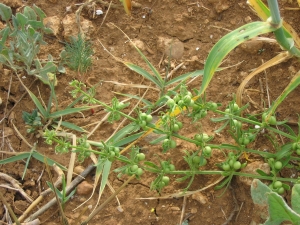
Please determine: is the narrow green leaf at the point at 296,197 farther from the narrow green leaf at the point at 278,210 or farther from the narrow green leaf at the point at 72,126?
the narrow green leaf at the point at 72,126

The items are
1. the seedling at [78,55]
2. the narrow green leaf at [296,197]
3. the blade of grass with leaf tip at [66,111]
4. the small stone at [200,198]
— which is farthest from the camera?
the seedling at [78,55]

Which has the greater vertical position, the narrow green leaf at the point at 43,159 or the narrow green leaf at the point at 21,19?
the narrow green leaf at the point at 21,19

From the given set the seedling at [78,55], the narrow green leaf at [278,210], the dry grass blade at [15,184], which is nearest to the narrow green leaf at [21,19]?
the seedling at [78,55]

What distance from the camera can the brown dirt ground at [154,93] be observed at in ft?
7.09

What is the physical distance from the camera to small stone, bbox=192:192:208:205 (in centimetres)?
214

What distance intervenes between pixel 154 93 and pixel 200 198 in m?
0.62

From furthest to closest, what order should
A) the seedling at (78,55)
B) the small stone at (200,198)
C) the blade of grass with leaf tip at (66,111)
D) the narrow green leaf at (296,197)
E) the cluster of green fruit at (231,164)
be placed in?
1. the seedling at (78,55)
2. the blade of grass with leaf tip at (66,111)
3. the small stone at (200,198)
4. the cluster of green fruit at (231,164)
5. the narrow green leaf at (296,197)

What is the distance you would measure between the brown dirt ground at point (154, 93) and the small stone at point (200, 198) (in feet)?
0.05

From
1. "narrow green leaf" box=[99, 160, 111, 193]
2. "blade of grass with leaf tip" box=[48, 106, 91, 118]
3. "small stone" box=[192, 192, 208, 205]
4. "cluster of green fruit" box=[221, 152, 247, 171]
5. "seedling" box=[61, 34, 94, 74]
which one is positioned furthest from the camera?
"seedling" box=[61, 34, 94, 74]

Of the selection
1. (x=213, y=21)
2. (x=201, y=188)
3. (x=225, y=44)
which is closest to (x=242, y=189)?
(x=201, y=188)

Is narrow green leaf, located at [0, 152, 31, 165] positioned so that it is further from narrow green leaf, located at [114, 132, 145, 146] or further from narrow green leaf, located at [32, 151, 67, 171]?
narrow green leaf, located at [114, 132, 145, 146]

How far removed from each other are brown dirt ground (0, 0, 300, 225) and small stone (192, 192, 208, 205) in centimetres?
1

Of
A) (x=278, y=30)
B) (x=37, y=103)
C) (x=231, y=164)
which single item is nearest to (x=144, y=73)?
(x=37, y=103)

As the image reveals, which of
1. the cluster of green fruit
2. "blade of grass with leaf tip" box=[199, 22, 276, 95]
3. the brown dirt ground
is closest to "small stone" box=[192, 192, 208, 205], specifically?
the brown dirt ground
